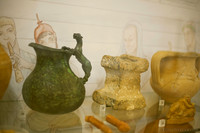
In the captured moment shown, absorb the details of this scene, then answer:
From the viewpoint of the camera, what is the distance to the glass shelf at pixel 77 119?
59 cm

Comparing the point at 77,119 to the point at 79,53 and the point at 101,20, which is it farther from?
the point at 101,20

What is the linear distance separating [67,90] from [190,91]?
1.59 feet

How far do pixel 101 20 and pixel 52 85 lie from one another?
1.21ft

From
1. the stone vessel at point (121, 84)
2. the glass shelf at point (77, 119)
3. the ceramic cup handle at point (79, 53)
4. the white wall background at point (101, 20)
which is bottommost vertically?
the glass shelf at point (77, 119)

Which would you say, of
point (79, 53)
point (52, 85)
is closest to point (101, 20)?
point (79, 53)

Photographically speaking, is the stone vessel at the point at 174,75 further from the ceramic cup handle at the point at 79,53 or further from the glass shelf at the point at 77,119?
the ceramic cup handle at the point at 79,53

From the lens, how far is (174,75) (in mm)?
846

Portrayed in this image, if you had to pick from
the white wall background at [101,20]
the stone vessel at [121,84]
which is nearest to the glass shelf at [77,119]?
the stone vessel at [121,84]

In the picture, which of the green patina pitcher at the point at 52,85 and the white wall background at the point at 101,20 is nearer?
the green patina pitcher at the point at 52,85

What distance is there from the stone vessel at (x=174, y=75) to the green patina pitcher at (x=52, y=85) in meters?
0.34

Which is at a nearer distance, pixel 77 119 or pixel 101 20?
pixel 77 119

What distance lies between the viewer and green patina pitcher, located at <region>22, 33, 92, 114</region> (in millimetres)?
592

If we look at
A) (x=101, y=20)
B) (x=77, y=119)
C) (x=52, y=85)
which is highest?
(x=101, y=20)

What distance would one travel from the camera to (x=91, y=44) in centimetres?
86
